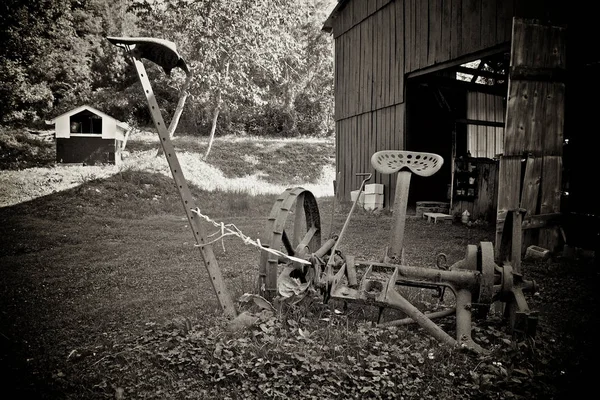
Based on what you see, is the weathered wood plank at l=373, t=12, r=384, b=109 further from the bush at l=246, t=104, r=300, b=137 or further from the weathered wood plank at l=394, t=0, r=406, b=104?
the bush at l=246, t=104, r=300, b=137

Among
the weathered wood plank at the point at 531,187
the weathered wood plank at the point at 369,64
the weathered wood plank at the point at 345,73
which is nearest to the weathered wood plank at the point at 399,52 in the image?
the weathered wood plank at the point at 369,64

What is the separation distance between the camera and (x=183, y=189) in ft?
10.9

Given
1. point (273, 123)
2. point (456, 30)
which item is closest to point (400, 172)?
point (456, 30)

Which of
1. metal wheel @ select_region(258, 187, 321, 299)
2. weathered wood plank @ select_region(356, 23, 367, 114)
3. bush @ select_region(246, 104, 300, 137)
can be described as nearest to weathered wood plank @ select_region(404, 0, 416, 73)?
weathered wood plank @ select_region(356, 23, 367, 114)

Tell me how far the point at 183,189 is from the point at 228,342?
1.28 metres

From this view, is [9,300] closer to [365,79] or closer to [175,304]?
[175,304]

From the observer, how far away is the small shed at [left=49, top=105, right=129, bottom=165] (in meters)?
16.0

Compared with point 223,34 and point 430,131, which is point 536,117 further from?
point 223,34

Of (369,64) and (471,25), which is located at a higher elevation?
(369,64)

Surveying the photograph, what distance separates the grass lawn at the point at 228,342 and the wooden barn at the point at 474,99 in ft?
5.07

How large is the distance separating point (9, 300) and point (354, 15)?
1114cm

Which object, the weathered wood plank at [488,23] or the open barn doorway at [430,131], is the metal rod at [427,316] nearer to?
the weathered wood plank at [488,23]

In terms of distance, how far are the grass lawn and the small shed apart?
10.8 meters

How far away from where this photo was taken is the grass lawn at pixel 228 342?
266 cm
